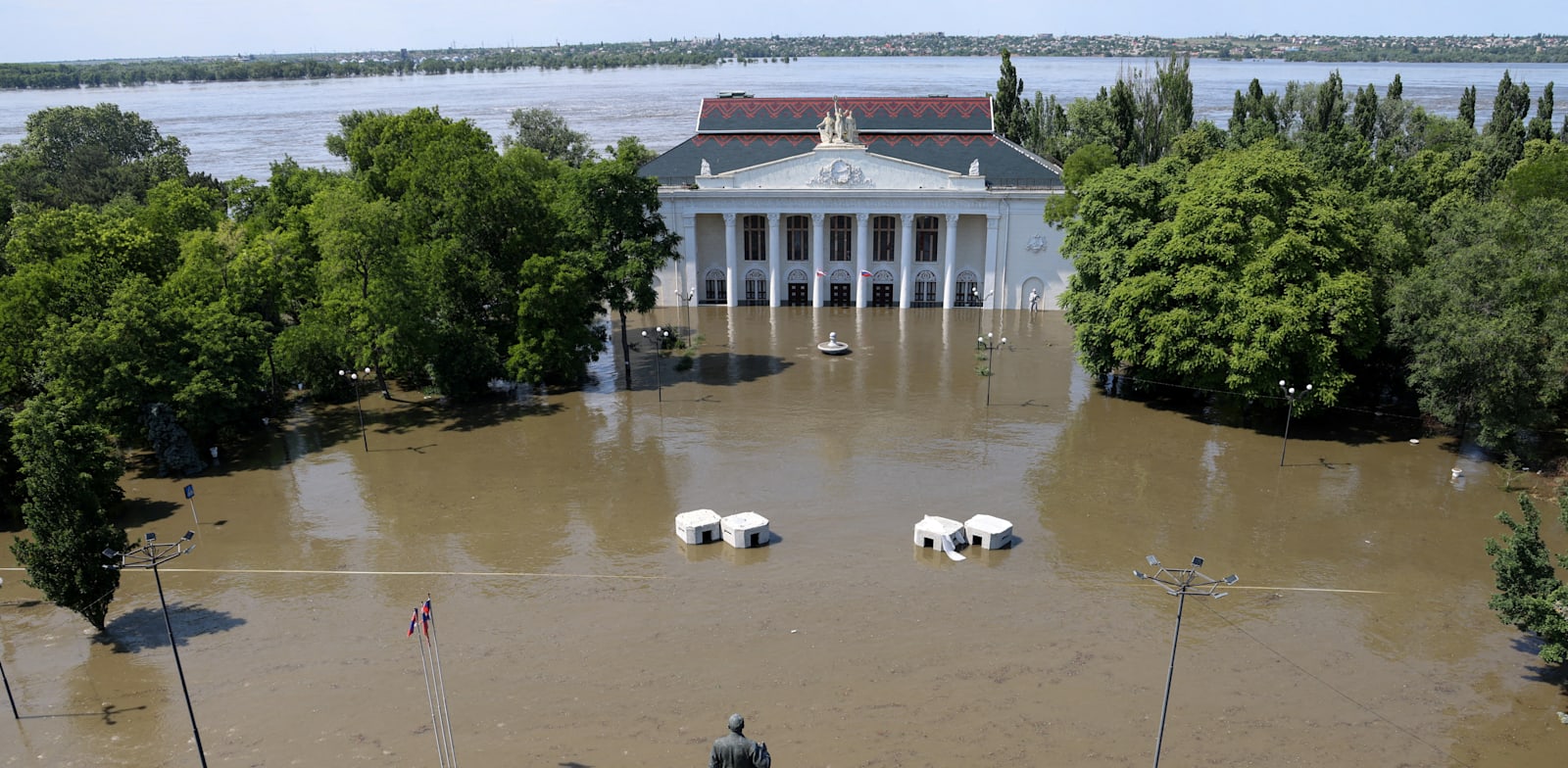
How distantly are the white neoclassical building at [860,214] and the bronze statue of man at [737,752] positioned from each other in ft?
151

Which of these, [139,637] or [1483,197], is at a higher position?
[1483,197]

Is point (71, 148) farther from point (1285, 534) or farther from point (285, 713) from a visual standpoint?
point (1285, 534)

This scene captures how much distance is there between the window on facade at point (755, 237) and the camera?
62.0 meters

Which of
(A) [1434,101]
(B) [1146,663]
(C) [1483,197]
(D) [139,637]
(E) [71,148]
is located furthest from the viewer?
(A) [1434,101]

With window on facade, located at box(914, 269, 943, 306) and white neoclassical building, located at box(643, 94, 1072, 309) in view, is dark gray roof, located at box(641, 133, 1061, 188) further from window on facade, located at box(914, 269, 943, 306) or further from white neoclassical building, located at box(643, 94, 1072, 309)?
window on facade, located at box(914, 269, 943, 306)

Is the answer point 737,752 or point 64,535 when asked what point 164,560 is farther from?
point 737,752

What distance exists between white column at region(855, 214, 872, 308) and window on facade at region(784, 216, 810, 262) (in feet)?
10.6

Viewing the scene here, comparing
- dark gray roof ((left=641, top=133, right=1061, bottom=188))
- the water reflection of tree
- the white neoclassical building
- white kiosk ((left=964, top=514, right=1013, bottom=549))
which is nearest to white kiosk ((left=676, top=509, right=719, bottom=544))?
white kiosk ((left=964, top=514, right=1013, bottom=549))

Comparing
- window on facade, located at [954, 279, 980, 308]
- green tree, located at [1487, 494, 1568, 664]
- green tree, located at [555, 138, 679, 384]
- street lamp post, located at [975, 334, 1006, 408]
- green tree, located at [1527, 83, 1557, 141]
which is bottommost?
street lamp post, located at [975, 334, 1006, 408]

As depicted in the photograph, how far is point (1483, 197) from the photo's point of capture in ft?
178

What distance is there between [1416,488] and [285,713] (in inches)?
1388

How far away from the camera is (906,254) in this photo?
60844 millimetres

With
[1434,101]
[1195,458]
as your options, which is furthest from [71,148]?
[1434,101]

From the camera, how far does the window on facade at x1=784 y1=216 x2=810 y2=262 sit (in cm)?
6200
